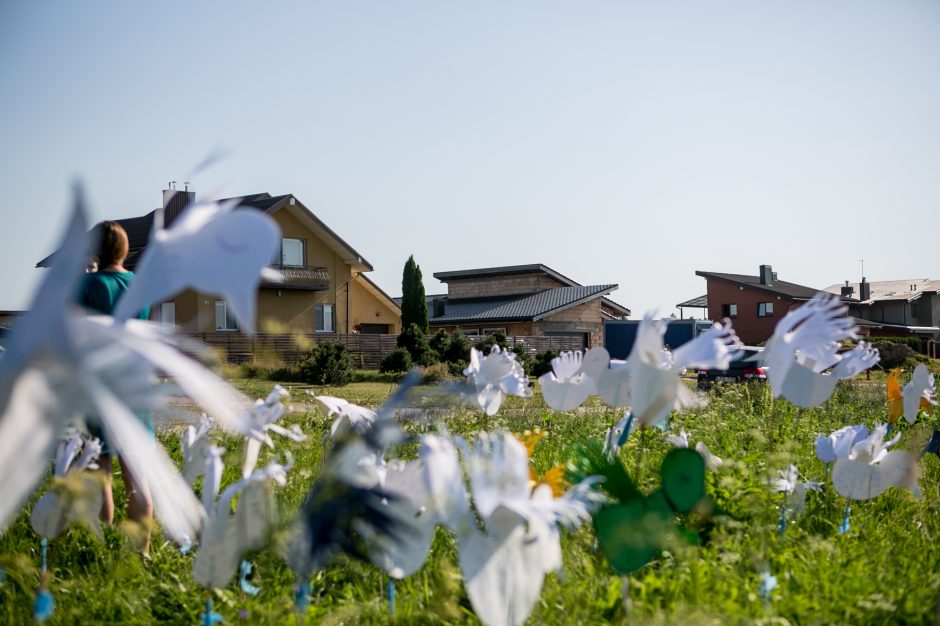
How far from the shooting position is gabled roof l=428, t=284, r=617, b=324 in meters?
35.2

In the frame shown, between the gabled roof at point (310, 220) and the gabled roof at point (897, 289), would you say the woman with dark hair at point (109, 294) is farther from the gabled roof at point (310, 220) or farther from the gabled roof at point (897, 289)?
the gabled roof at point (897, 289)

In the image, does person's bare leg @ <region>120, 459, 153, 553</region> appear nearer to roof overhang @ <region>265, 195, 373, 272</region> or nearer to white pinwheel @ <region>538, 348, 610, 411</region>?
white pinwheel @ <region>538, 348, 610, 411</region>

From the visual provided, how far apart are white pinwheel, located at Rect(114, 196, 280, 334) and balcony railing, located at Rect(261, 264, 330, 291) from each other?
91.0ft

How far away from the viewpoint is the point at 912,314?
53406mm

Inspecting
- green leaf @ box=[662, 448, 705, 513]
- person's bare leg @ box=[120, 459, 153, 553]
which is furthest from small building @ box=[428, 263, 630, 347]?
green leaf @ box=[662, 448, 705, 513]

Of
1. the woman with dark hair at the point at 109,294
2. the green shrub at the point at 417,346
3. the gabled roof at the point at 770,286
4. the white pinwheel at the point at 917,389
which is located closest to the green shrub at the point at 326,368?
the green shrub at the point at 417,346

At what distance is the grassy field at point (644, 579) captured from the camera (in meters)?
1.84

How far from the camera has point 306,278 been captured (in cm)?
2961

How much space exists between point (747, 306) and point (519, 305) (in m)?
16.9

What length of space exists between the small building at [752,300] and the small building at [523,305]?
9118 mm

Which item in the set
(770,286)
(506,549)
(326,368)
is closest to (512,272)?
(770,286)

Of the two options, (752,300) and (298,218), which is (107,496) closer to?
(298,218)

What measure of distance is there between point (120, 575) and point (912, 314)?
195ft

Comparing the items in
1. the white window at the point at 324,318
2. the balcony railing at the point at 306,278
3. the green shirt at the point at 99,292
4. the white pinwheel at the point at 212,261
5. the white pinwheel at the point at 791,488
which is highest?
the balcony railing at the point at 306,278
